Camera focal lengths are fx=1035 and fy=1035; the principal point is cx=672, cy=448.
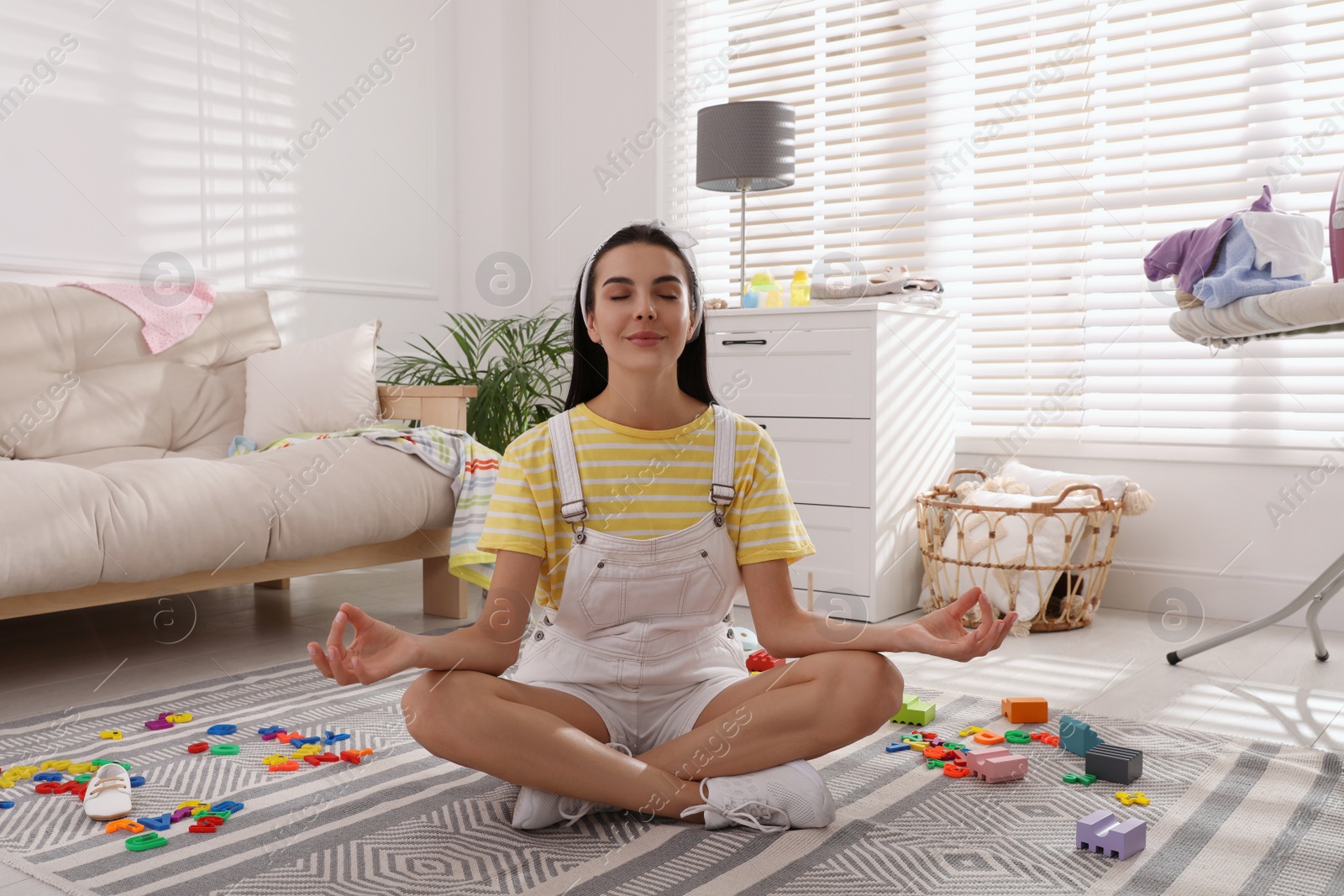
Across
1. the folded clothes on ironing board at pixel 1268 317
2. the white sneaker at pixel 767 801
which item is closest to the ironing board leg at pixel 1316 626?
the folded clothes on ironing board at pixel 1268 317

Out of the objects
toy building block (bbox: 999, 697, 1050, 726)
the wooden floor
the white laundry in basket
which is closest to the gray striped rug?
toy building block (bbox: 999, 697, 1050, 726)

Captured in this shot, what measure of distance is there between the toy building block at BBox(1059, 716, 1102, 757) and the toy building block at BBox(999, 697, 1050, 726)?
0.14 meters

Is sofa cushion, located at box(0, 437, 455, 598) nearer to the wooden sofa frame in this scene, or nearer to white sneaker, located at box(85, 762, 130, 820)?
the wooden sofa frame

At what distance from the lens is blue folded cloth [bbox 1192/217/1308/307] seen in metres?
1.79

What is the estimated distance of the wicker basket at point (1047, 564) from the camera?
248 cm

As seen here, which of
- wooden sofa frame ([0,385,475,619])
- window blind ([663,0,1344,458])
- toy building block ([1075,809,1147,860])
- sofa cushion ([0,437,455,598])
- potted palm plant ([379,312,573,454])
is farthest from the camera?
potted palm plant ([379,312,573,454])

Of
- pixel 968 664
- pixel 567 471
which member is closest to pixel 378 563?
pixel 567 471

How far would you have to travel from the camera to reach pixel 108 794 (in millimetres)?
1292

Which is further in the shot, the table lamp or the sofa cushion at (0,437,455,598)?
the table lamp

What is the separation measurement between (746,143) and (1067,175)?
2.97 ft

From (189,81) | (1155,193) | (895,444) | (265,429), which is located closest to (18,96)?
(189,81)

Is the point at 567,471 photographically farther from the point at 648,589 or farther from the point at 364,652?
the point at 364,652

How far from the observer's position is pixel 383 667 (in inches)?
41.3

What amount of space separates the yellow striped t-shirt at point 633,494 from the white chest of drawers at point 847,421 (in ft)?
3.69
